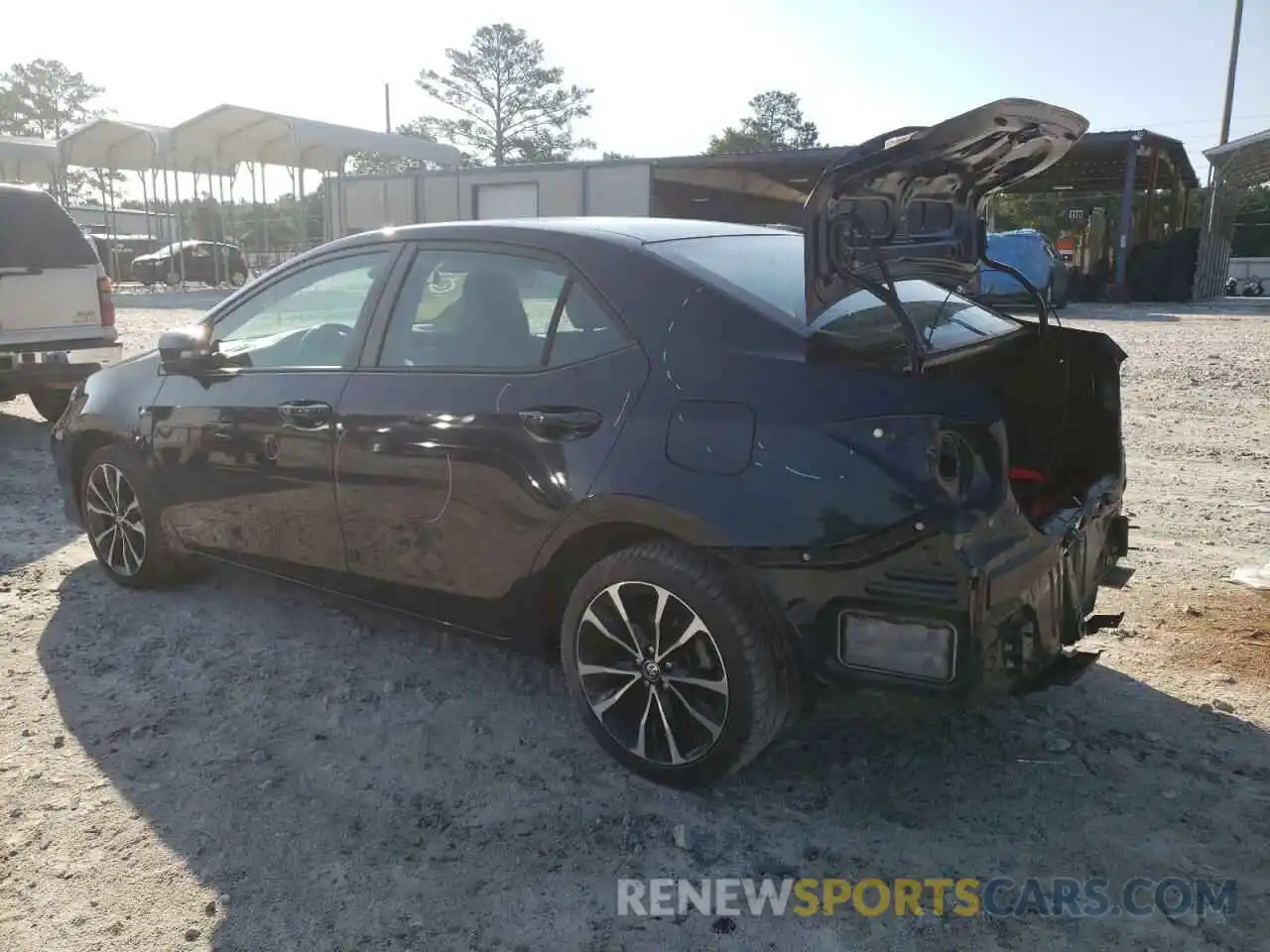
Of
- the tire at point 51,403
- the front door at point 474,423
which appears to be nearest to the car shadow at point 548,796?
the front door at point 474,423

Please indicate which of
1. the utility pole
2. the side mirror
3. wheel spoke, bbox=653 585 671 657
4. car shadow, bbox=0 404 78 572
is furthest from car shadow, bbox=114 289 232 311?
the utility pole

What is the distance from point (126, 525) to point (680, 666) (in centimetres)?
296

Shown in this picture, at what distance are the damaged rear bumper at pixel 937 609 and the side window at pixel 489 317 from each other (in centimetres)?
96

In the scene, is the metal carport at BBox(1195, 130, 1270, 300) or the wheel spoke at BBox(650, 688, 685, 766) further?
the metal carport at BBox(1195, 130, 1270, 300)

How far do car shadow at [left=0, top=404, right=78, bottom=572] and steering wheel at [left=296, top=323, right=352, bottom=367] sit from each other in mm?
2267

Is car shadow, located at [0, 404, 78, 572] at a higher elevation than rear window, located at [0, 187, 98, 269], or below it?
below

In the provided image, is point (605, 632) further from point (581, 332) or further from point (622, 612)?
point (581, 332)

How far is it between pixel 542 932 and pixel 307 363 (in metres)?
2.30

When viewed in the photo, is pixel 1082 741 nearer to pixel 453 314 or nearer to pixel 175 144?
pixel 453 314

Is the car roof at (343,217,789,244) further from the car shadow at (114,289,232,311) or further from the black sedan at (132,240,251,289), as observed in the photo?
the black sedan at (132,240,251,289)

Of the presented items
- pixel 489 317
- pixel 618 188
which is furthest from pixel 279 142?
pixel 489 317

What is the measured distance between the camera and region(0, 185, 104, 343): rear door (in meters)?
7.78

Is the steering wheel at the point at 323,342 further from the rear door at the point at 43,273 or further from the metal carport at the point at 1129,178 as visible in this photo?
the metal carport at the point at 1129,178

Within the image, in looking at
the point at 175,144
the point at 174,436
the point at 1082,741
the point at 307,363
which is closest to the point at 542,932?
the point at 1082,741
